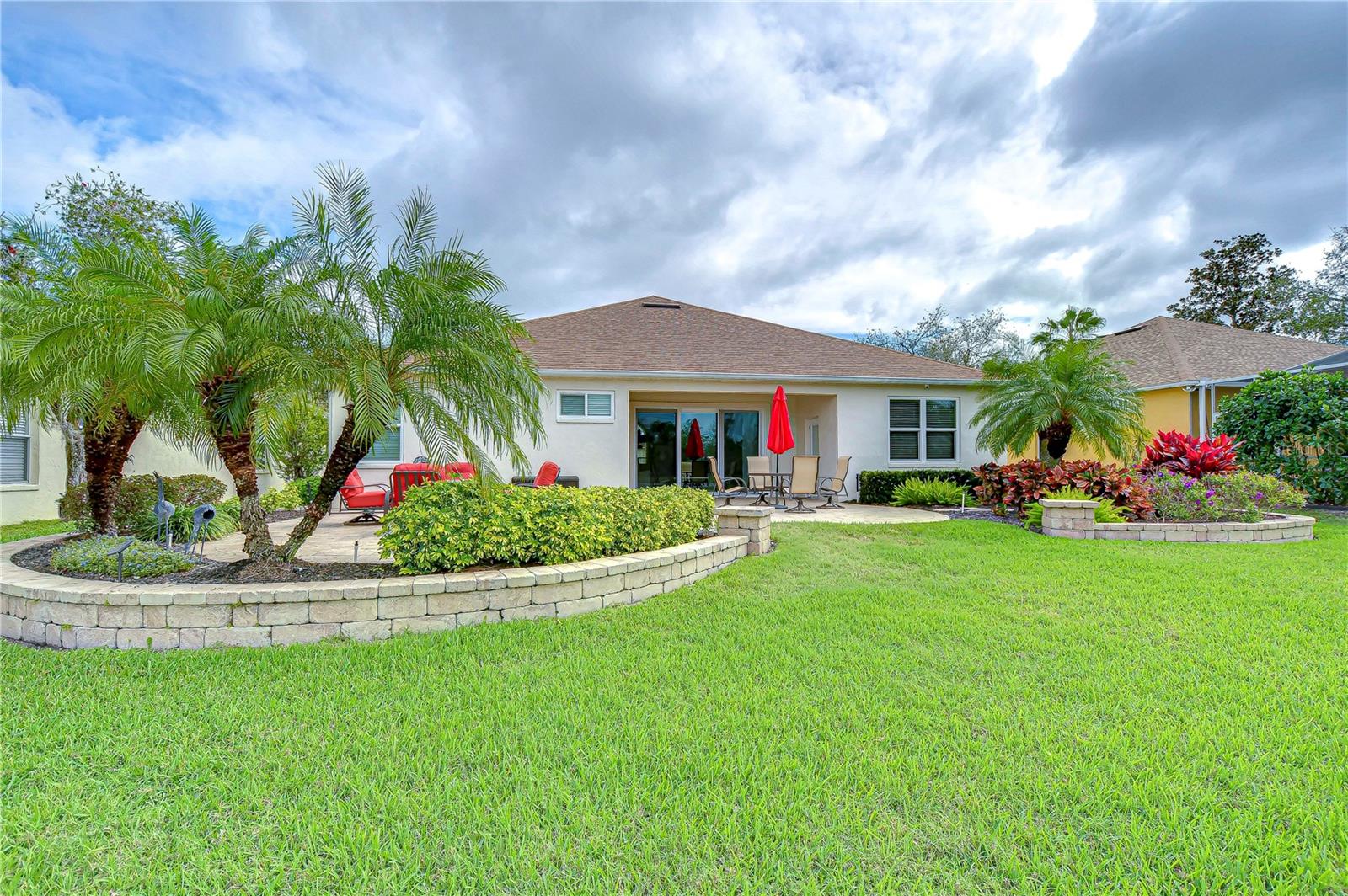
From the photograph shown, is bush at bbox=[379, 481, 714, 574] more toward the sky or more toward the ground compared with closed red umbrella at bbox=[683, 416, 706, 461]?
more toward the ground

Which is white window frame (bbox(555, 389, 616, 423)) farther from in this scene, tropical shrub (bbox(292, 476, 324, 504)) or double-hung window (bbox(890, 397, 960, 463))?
double-hung window (bbox(890, 397, 960, 463))

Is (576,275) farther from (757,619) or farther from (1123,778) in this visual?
(1123,778)

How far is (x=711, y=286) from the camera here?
80.9 ft

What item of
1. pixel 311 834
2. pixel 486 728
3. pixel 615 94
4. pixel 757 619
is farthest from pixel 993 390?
pixel 311 834

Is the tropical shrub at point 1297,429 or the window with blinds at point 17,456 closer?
the window with blinds at point 17,456

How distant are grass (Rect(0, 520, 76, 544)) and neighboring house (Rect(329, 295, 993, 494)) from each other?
4.28m

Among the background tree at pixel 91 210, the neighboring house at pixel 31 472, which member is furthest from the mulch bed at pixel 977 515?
the background tree at pixel 91 210

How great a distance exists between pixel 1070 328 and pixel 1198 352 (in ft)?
23.0

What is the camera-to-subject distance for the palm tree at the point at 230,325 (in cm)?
443

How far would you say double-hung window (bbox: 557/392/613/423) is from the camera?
42.6ft

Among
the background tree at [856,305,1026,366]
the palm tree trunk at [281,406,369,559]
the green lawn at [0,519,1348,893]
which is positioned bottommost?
the green lawn at [0,519,1348,893]

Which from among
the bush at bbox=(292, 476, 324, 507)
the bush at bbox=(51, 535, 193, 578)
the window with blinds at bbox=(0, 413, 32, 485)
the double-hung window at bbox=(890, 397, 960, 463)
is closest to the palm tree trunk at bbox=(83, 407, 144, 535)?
the bush at bbox=(51, 535, 193, 578)

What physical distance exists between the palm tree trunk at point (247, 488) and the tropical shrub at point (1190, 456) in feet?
42.9

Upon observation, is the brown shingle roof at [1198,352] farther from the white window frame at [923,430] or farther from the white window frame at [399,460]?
the white window frame at [399,460]
